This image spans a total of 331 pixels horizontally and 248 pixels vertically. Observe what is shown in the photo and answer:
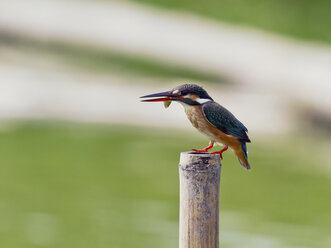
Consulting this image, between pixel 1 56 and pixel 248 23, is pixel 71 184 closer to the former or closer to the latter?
pixel 1 56

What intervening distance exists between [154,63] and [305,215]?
21.7 feet

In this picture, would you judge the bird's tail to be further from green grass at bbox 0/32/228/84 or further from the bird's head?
green grass at bbox 0/32/228/84

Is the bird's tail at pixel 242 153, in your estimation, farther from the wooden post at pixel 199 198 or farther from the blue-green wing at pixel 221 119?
the wooden post at pixel 199 198

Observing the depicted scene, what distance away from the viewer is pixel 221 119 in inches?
137

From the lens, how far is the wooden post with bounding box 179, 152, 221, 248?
3.31 meters

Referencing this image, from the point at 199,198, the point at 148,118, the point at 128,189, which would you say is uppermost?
the point at 148,118

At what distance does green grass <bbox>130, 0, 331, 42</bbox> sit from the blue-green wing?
12.9m

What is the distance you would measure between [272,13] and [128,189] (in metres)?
8.90

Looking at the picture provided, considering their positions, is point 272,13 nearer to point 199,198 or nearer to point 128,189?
point 128,189

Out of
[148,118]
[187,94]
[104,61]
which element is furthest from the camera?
[104,61]

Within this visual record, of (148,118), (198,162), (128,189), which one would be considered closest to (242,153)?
(198,162)

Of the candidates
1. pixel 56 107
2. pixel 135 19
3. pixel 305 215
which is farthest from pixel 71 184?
pixel 135 19

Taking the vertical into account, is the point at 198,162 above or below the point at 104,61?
below

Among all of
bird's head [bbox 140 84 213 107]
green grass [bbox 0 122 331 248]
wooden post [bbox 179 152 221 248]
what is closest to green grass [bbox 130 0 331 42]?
green grass [bbox 0 122 331 248]
